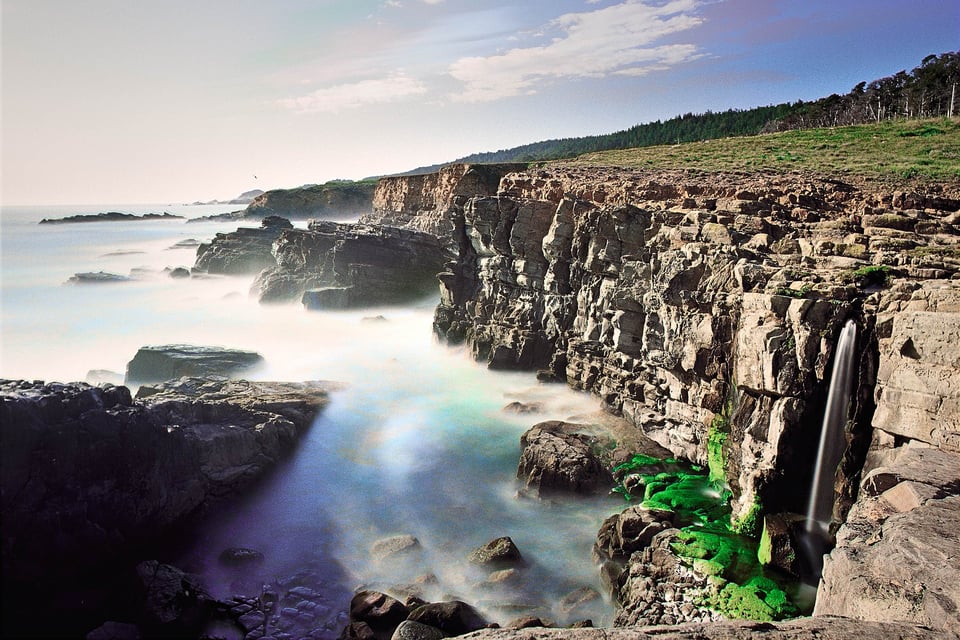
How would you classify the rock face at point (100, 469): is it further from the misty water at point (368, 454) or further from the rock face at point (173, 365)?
the rock face at point (173, 365)

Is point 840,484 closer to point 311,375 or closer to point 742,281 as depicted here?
point 742,281

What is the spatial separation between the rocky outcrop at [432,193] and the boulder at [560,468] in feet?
113

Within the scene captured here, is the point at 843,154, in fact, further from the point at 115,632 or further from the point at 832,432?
the point at 115,632

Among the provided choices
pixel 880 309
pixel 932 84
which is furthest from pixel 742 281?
pixel 932 84

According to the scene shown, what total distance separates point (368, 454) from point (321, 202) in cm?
9901

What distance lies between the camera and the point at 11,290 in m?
53.1

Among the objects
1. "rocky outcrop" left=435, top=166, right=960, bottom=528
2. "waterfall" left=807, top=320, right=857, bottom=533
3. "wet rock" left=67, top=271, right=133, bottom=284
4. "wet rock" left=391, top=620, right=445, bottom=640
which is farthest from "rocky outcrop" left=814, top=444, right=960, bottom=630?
"wet rock" left=67, top=271, right=133, bottom=284

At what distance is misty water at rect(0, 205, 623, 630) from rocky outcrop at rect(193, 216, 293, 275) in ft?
40.3

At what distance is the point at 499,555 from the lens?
15297 millimetres

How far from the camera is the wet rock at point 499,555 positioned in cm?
1523

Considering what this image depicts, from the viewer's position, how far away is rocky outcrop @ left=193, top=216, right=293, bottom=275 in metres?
61.3

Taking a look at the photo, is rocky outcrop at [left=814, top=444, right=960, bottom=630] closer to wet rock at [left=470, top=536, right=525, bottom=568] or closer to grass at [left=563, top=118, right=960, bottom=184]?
wet rock at [left=470, top=536, right=525, bottom=568]

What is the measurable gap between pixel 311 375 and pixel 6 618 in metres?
20.4

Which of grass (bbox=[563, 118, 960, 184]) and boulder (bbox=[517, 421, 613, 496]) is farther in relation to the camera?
grass (bbox=[563, 118, 960, 184])
